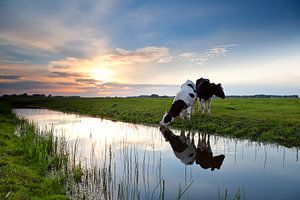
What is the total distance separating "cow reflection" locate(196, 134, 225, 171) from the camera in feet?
39.4

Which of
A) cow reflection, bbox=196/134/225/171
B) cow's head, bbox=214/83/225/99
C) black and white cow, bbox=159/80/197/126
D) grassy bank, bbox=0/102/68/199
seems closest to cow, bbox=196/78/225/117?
cow's head, bbox=214/83/225/99

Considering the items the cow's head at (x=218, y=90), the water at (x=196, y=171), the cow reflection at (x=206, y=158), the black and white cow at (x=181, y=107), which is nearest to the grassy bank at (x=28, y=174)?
the water at (x=196, y=171)

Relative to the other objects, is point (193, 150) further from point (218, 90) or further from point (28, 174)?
point (218, 90)

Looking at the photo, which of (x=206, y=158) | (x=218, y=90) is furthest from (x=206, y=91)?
(x=206, y=158)

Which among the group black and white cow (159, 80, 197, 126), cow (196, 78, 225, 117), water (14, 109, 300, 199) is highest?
cow (196, 78, 225, 117)

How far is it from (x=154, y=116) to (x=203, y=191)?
19.9 meters

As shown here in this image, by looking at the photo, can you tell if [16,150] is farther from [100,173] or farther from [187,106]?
[187,106]

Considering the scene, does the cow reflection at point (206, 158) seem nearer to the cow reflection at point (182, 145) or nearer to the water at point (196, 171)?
the water at point (196, 171)

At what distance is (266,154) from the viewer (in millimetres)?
13602

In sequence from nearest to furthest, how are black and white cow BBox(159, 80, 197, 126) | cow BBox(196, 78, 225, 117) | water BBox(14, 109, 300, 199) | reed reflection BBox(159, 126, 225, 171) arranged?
water BBox(14, 109, 300, 199) → reed reflection BBox(159, 126, 225, 171) → black and white cow BBox(159, 80, 197, 126) → cow BBox(196, 78, 225, 117)

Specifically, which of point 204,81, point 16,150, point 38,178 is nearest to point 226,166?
point 38,178

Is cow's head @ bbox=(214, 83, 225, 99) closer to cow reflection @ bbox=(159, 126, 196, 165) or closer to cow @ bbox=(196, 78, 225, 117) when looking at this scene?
cow @ bbox=(196, 78, 225, 117)

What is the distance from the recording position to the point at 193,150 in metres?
15.0

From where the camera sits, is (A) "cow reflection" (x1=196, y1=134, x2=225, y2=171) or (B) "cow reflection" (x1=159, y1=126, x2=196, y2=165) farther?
(B) "cow reflection" (x1=159, y1=126, x2=196, y2=165)
